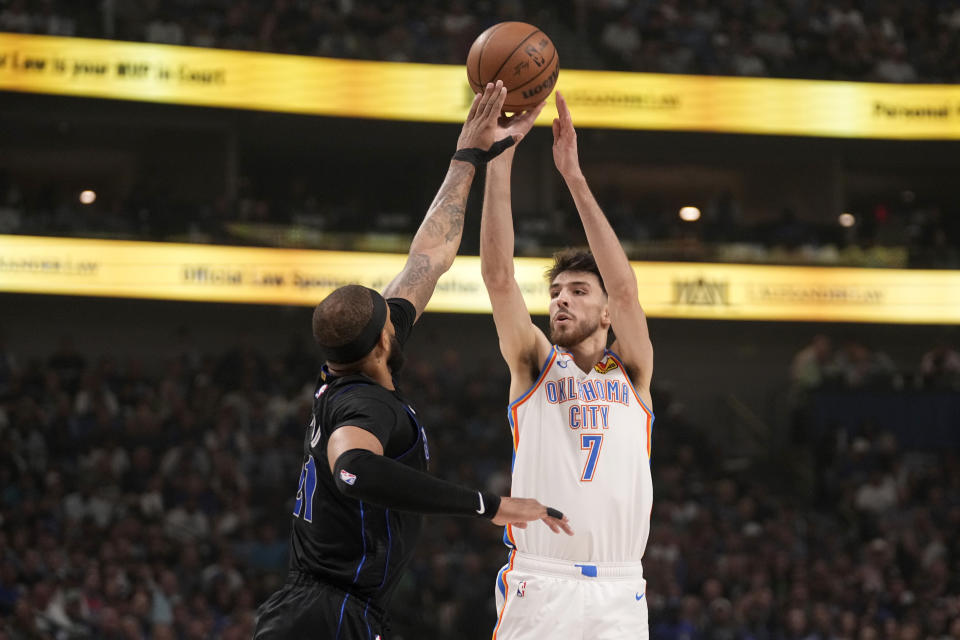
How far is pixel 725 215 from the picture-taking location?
20016mm

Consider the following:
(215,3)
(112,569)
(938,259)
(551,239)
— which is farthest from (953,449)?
(215,3)

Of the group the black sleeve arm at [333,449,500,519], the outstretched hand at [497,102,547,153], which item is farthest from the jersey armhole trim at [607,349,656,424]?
the black sleeve arm at [333,449,500,519]

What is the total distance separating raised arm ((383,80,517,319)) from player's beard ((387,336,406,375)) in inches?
21.9

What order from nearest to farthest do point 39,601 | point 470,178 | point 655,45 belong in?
point 470,178 → point 39,601 → point 655,45

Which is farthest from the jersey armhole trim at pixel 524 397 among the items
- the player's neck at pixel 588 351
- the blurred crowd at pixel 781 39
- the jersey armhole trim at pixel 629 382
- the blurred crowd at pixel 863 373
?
the blurred crowd at pixel 781 39

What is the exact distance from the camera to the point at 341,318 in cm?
343

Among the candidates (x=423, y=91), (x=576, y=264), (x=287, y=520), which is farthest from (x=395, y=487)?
(x=423, y=91)

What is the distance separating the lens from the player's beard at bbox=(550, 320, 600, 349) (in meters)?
4.60

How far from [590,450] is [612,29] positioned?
54.1 feet

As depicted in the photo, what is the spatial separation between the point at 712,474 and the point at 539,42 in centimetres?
1185

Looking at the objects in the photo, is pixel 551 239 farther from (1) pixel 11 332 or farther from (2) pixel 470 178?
(2) pixel 470 178

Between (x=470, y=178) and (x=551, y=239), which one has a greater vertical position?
(x=551, y=239)

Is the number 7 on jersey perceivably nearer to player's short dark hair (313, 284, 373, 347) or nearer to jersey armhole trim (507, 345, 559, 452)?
jersey armhole trim (507, 345, 559, 452)

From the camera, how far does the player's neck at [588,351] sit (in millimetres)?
4680
